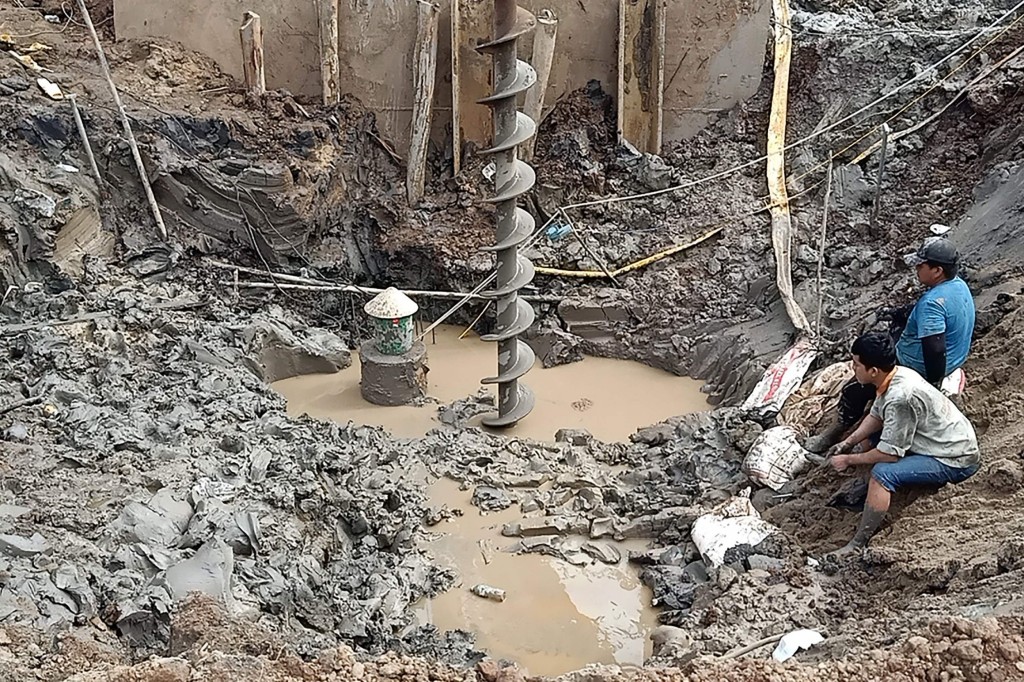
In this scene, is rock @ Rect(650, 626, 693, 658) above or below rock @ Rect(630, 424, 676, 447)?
above

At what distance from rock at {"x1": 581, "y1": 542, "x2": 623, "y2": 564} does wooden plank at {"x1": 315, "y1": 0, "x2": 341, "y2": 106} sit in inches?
222

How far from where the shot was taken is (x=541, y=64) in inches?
382

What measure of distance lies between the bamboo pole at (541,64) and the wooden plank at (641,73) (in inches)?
26.8

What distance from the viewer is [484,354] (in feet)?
31.0

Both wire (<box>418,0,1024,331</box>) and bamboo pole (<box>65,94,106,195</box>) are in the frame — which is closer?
bamboo pole (<box>65,94,106,195</box>)

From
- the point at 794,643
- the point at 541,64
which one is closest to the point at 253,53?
the point at 541,64

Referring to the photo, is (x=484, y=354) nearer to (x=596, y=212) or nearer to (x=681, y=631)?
(x=596, y=212)

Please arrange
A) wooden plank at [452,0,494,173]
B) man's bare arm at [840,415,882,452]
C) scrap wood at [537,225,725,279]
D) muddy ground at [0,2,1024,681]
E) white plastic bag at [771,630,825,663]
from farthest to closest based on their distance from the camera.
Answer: wooden plank at [452,0,494,173] → scrap wood at [537,225,725,279] → man's bare arm at [840,415,882,452] → muddy ground at [0,2,1024,681] → white plastic bag at [771,630,825,663]

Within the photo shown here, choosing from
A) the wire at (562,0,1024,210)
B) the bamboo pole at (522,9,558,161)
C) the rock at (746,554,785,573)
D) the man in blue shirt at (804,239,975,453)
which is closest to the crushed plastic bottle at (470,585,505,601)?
the rock at (746,554,785,573)

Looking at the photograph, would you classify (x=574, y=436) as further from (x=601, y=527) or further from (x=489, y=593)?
(x=489, y=593)

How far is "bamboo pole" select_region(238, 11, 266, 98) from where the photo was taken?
973 centimetres

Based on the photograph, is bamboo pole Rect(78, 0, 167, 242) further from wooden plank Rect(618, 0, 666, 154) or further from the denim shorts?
the denim shorts

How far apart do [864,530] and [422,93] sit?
6.42 metres

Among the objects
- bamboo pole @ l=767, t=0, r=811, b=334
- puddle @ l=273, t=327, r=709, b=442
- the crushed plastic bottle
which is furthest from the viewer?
bamboo pole @ l=767, t=0, r=811, b=334
